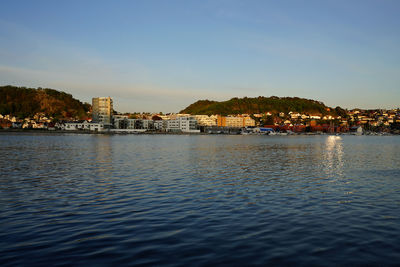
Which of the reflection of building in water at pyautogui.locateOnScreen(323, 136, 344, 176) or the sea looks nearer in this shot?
the sea

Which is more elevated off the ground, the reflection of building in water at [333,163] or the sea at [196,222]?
the sea at [196,222]

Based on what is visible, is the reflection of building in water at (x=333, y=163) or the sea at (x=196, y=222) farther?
the reflection of building in water at (x=333, y=163)

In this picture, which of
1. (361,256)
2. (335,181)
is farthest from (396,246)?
(335,181)

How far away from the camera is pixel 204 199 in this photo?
827 inches

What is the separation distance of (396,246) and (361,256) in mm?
2177

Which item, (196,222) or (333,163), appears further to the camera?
(333,163)

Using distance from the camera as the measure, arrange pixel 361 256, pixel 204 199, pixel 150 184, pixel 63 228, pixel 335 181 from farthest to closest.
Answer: pixel 335 181, pixel 150 184, pixel 204 199, pixel 63 228, pixel 361 256

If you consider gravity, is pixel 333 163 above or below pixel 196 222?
below

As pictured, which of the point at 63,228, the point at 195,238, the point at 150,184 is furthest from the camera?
the point at 150,184

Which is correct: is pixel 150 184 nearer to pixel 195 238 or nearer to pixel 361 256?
pixel 195 238

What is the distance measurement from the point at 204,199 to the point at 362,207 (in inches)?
377

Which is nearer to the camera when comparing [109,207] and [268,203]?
[109,207]

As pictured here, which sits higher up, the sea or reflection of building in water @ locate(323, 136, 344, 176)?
the sea

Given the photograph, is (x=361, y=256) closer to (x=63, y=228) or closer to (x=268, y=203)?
(x=268, y=203)
